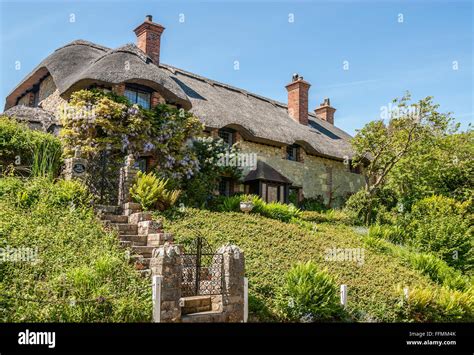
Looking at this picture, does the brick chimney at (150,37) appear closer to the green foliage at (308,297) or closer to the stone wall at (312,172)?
the stone wall at (312,172)

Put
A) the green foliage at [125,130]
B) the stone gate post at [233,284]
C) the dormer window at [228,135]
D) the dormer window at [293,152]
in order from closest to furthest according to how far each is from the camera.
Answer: the stone gate post at [233,284]
the green foliage at [125,130]
the dormer window at [228,135]
the dormer window at [293,152]

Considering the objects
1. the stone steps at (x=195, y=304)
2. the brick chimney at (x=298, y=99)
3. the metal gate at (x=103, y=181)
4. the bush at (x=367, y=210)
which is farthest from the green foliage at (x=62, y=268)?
the brick chimney at (x=298, y=99)

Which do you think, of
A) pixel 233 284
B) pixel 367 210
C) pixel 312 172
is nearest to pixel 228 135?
pixel 312 172

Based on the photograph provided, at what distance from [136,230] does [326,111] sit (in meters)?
22.7

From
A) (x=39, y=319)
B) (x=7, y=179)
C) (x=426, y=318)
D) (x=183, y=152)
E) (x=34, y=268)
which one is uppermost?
(x=183, y=152)

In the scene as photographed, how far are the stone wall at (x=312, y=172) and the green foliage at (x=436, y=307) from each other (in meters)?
11.1

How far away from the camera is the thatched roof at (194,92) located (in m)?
15.3

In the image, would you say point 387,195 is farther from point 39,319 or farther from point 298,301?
point 39,319

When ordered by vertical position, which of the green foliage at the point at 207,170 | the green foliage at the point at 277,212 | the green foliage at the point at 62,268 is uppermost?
the green foliage at the point at 207,170

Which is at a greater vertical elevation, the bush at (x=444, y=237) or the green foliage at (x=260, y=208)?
the green foliage at (x=260, y=208)

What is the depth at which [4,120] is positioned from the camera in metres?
12.9

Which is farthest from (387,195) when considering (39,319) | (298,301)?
(39,319)

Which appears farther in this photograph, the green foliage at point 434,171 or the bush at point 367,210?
the green foliage at point 434,171
